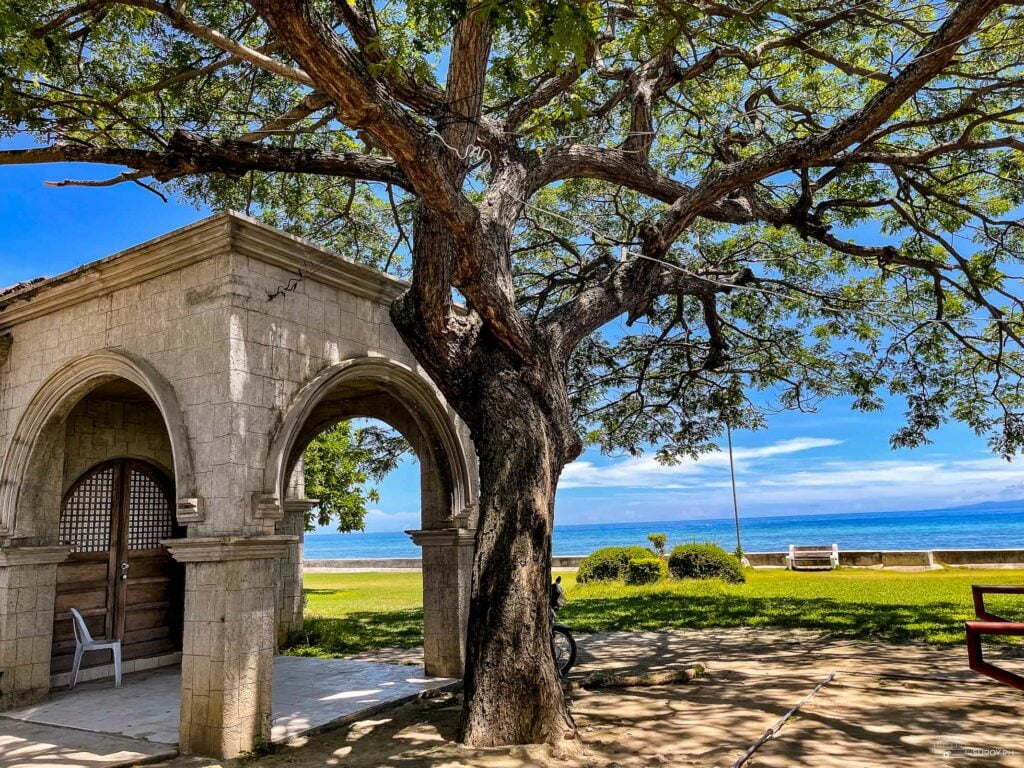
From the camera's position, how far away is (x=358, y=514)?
67.2ft

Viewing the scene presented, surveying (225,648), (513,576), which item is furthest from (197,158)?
(513,576)

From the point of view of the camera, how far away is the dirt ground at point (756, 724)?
4422 millimetres

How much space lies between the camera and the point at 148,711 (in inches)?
247

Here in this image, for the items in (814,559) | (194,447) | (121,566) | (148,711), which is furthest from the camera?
(814,559)

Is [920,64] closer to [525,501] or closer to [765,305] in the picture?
[525,501]

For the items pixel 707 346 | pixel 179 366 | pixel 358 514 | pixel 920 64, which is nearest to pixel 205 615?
pixel 179 366

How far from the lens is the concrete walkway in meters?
5.18

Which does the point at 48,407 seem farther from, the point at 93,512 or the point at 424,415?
the point at 424,415

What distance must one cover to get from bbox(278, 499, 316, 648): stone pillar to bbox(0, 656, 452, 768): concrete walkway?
4.35 ft

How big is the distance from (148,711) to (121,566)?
2.39 meters

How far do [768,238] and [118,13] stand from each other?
28.2 feet

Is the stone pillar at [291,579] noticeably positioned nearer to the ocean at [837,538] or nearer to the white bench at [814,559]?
the white bench at [814,559]

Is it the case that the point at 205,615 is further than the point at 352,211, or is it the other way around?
the point at 352,211

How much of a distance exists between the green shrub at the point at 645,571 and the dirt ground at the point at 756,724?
26.6 ft
